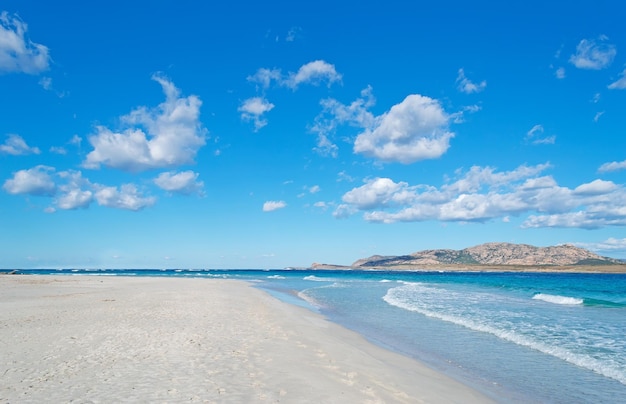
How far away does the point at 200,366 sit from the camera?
10.4m

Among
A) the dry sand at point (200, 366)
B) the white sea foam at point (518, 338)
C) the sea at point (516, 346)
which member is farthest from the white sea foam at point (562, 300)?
the dry sand at point (200, 366)

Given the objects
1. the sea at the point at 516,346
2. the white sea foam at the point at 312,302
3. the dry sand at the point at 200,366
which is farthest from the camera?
the white sea foam at the point at 312,302

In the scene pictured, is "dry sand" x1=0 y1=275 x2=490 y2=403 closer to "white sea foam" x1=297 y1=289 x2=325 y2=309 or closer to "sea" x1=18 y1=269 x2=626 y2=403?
"sea" x1=18 y1=269 x2=626 y2=403

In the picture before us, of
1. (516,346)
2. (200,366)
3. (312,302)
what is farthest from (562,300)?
(200,366)

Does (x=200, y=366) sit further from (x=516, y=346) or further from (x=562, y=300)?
(x=562, y=300)

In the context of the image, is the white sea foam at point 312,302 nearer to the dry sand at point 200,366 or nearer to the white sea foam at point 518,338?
the white sea foam at point 518,338

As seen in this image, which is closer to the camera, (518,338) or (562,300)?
(518,338)

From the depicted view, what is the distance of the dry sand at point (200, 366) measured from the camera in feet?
27.0

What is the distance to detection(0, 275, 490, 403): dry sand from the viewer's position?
27.0ft

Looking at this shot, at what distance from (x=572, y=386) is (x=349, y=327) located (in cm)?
1104

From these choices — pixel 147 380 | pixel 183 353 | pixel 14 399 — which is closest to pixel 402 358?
pixel 183 353

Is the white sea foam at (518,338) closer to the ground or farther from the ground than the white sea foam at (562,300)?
farther from the ground

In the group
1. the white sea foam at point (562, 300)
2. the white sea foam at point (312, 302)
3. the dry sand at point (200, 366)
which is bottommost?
the white sea foam at point (562, 300)

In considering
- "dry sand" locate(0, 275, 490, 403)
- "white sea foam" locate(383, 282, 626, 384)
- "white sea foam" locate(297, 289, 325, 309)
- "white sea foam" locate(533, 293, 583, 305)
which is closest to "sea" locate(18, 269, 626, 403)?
"white sea foam" locate(383, 282, 626, 384)
